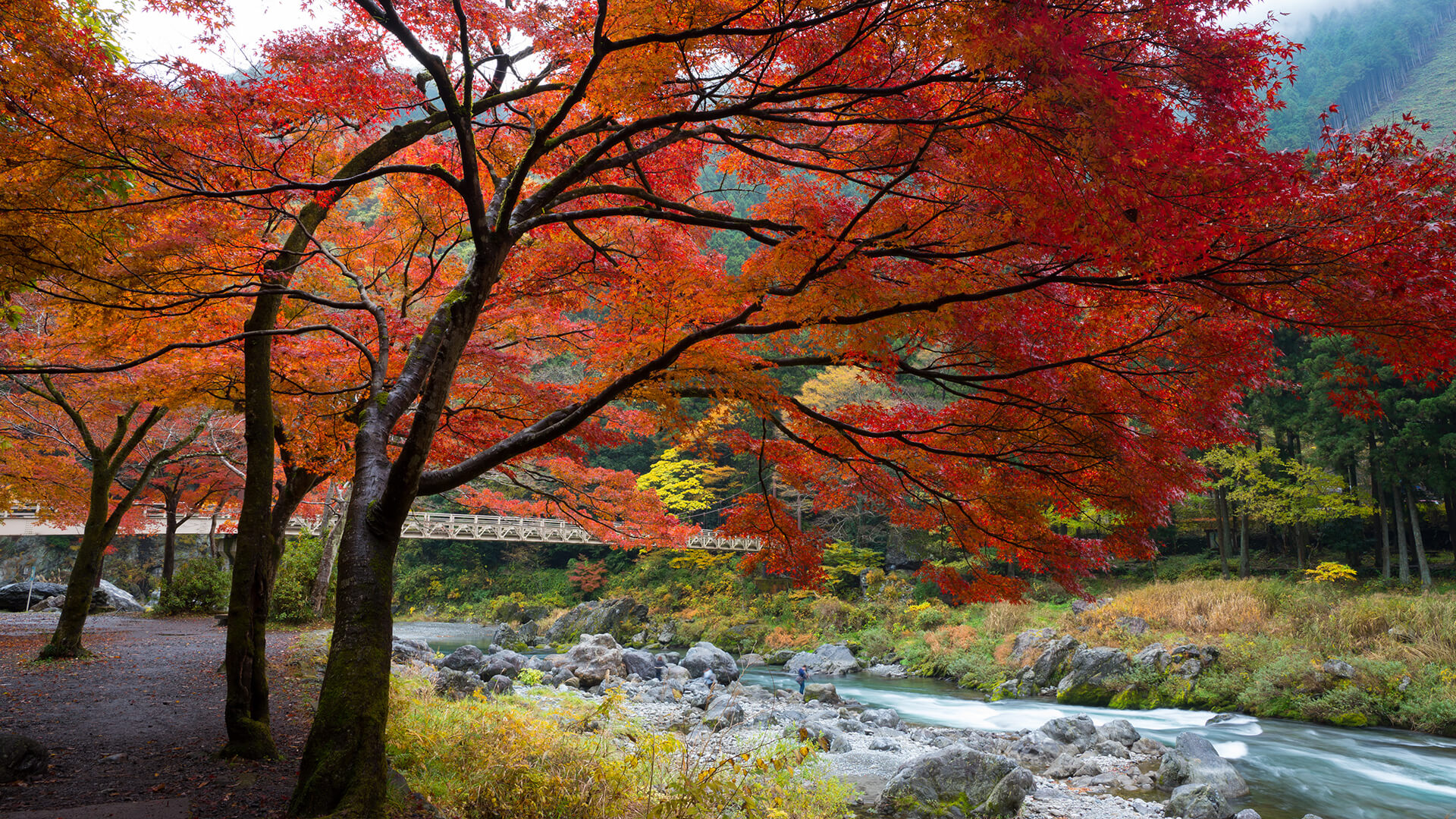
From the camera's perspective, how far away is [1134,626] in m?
13.4

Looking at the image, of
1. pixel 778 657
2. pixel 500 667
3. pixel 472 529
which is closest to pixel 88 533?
pixel 500 667

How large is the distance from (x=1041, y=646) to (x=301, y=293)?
551 inches

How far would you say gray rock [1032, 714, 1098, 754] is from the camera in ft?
28.2

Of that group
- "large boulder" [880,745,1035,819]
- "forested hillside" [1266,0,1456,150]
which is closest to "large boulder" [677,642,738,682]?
"large boulder" [880,745,1035,819]

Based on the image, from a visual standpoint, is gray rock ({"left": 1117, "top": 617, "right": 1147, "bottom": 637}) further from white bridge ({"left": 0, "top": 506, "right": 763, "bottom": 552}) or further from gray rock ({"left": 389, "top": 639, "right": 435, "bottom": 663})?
gray rock ({"left": 389, "top": 639, "right": 435, "bottom": 663})

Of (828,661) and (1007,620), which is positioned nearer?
(1007,620)

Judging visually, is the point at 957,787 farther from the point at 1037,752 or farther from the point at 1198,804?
the point at 1037,752

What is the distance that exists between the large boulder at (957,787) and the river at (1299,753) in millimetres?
2620

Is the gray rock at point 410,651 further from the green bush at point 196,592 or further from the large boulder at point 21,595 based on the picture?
the large boulder at point 21,595

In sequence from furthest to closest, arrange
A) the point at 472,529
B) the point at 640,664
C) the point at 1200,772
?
1. the point at 472,529
2. the point at 640,664
3. the point at 1200,772

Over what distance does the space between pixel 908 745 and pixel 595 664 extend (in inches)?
260

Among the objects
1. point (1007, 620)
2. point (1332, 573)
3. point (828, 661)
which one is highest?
point (1332, 573)

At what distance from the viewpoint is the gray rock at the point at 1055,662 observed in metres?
12.6

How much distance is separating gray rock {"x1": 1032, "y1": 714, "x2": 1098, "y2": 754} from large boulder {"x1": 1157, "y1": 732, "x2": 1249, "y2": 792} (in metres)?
1.07
